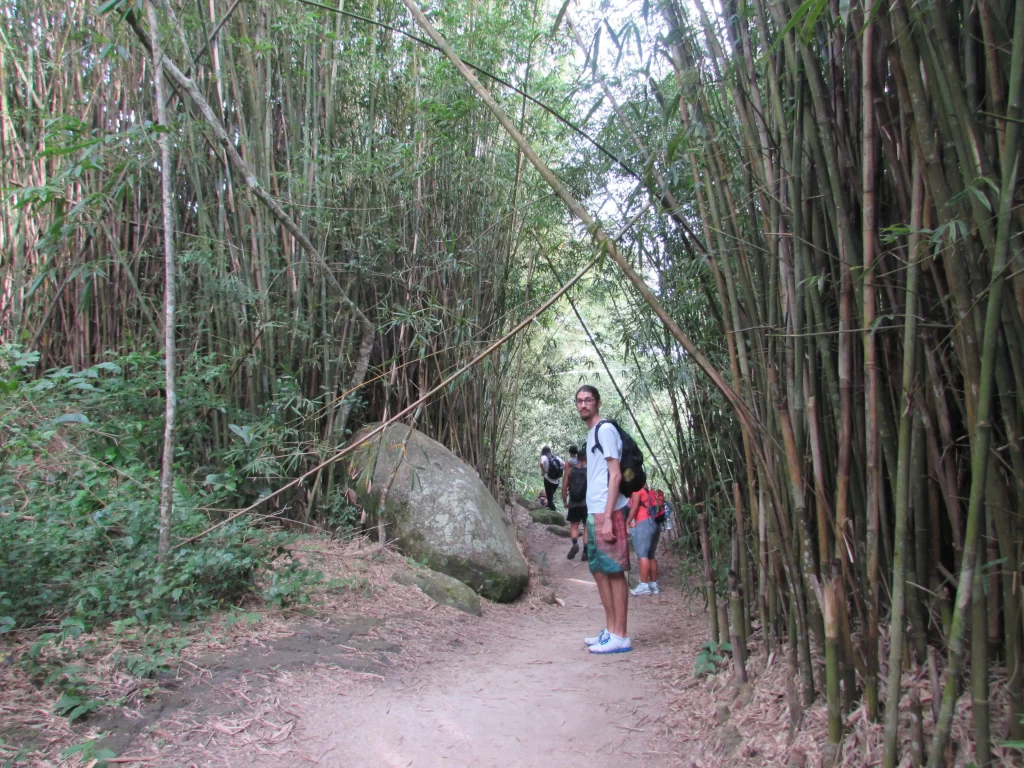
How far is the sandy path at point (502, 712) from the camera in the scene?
6.40 ft

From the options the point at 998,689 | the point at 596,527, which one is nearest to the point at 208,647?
the point at 596,527

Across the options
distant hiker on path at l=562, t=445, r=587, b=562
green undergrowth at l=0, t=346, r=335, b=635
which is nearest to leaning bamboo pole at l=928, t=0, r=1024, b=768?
green undergrowth at l=0, t=346, r=335, b=635

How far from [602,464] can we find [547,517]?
5592 millimetres

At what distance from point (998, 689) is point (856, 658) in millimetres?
274

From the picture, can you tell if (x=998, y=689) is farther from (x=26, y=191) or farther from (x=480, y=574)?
(x=26, y=191)

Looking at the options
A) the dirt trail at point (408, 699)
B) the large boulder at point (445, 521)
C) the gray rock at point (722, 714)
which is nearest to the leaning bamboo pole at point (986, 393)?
the gray rock at point (722, 714)

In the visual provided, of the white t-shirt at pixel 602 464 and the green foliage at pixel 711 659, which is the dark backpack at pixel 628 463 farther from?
the green foliage at pixel 711 659

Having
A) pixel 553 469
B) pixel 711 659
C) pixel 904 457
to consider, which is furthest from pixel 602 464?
pixel 553 469

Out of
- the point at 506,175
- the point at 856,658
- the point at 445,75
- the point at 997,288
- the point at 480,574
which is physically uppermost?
the point at 445,75

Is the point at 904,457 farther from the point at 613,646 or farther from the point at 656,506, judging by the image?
the point at 656,506

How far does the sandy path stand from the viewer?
1.95 meters

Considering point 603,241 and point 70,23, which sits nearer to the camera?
point 603,241

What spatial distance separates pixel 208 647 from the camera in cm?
247

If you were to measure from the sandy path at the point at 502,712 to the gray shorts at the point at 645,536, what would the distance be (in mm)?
1055
